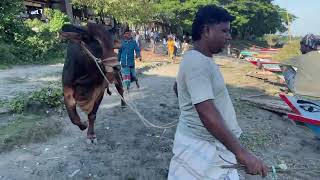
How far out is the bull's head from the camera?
5.68 m

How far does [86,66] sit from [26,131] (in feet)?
6.42

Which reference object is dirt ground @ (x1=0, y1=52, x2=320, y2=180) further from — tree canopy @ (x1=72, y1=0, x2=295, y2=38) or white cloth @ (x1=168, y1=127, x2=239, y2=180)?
tree canopy @ (x1=72, y1=0, x2=295, y2=38)

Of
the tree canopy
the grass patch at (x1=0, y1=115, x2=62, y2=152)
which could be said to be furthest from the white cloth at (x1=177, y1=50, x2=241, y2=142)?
the grass patch at (x1=0, y1=115, x2=62, y2=152)

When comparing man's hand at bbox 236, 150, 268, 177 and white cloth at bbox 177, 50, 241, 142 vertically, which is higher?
white cloth at bbox 177, 50, 241, 142

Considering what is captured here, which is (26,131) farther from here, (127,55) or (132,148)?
(127,55)

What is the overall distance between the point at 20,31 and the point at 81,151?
45.6ft

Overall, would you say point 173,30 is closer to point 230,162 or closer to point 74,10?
point 74,10

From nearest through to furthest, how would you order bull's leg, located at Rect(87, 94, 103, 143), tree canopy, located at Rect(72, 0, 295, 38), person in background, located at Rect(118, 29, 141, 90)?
bull's leg, located at Rect(87, 94, 103, 143) → person in background, located at Rect(118, 29, 141, 90) → tree canopy, located at Rect(72, 0, 295, 38)

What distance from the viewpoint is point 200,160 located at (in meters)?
2.70

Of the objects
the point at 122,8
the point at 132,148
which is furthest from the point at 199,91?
the point at 122,8

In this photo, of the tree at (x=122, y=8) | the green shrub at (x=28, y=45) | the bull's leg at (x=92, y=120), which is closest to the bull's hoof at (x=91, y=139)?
the bull's leg at (x=92, y=120)

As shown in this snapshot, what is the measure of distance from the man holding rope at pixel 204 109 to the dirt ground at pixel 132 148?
1620 mm

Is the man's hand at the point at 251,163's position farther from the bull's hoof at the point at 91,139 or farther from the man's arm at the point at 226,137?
the bull's hoof at the point at 91,139

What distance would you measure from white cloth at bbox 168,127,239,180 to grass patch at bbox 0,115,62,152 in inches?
175
